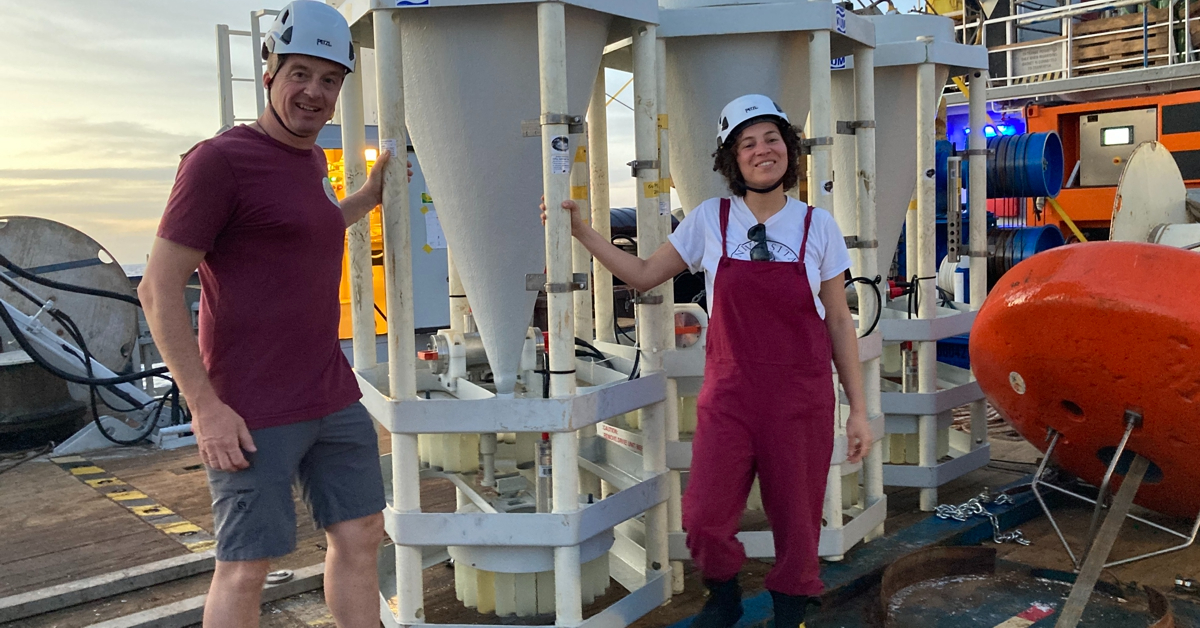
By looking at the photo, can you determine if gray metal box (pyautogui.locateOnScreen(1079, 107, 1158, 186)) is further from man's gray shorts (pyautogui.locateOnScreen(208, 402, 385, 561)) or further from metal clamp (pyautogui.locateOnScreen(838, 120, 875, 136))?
man's gray shorts (pyautogui.locateOnScreen(208, 402, 385, 561))

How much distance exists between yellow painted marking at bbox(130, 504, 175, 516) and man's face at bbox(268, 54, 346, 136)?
11.9ft

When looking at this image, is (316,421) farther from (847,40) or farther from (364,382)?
(847,40)

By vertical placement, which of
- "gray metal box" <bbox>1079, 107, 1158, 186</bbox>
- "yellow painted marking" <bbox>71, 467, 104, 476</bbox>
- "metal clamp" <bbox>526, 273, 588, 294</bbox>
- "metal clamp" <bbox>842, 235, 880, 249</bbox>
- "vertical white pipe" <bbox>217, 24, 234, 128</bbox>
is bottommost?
"yellow painted marking" <bbox>71, 467, 104, 476</bbox>

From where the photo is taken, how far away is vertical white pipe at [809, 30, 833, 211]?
150 inches

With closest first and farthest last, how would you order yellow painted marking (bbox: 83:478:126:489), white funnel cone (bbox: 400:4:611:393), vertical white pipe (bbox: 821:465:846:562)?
1. white funnel cone (bbox: 400:4:611:393)
2. vertical white pipe (bbox: 821:465:846:562)
3. yellow painted marking (bbox: 83:478:126:489)

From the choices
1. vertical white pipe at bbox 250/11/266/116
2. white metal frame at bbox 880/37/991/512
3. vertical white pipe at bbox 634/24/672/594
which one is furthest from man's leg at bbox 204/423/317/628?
vertical white pipe at bbox 250/11/266/116

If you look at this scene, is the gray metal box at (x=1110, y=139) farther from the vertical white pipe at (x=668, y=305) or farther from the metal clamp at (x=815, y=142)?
the vertical white pipe at (x=668, y=305)

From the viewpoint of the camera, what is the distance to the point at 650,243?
3.65m

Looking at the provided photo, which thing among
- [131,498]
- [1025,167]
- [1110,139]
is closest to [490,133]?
[131,498]

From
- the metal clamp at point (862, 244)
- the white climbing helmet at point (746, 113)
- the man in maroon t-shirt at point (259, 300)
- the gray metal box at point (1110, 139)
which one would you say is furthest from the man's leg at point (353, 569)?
the gray metal box at point (1110, 139)

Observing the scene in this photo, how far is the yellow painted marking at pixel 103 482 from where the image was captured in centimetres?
608

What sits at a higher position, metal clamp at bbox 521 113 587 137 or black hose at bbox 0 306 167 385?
metal clamp at bbox 521 113 587 137

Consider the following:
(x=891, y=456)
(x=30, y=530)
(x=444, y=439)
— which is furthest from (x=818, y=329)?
(x=30, y=530)

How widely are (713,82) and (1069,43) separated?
31.7 ft
